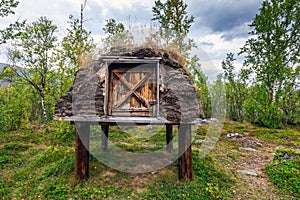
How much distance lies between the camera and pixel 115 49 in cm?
645

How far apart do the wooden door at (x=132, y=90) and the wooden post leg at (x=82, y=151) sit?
4.11 feet

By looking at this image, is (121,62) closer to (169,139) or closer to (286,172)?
(169,139)

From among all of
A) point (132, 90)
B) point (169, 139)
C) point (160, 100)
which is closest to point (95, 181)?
point (132, 90)

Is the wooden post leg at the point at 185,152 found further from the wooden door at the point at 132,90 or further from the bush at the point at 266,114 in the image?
the bush at the point at 266,114

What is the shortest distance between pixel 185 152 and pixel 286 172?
420 cm

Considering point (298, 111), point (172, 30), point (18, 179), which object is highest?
point (172, 30)

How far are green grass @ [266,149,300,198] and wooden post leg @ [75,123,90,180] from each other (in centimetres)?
688

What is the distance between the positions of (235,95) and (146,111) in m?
20.0

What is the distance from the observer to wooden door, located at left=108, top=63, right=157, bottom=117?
585cm

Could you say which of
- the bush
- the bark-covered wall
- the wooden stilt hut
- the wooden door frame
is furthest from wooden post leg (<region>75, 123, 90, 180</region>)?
the bush

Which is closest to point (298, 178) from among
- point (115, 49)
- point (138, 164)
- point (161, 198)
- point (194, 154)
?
point (194, 154)

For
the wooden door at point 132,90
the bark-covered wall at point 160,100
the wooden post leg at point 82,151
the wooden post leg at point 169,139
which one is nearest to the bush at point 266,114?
the wooden post leg at point 169,139

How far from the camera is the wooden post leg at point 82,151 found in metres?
6.21

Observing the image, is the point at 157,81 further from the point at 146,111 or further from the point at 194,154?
the point at 194,154
